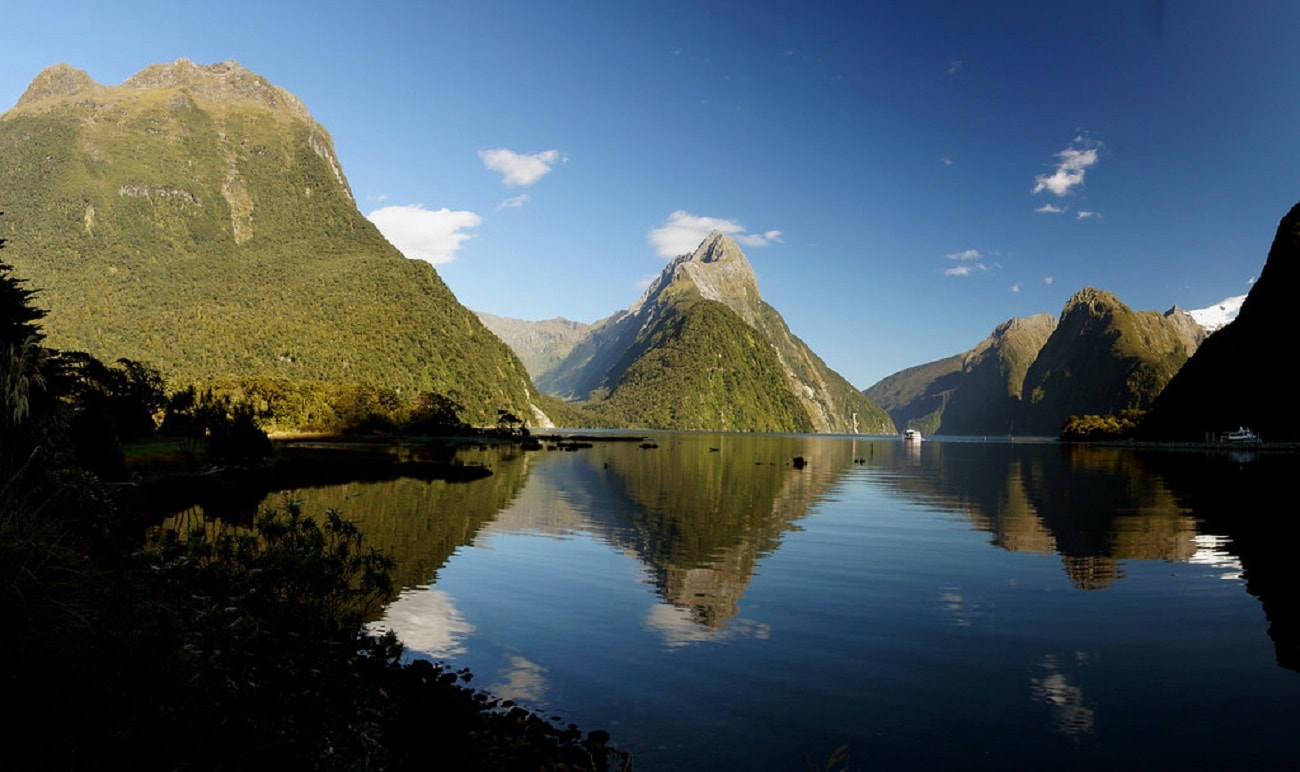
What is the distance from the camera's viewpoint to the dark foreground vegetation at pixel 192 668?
9062mm

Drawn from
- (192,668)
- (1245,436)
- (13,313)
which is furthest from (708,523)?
(1245,436)

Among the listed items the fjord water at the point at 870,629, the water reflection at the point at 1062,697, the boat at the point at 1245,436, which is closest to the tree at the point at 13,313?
the fjord water at the point at 870,629

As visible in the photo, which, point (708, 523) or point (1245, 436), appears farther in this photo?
point (1245, 436)

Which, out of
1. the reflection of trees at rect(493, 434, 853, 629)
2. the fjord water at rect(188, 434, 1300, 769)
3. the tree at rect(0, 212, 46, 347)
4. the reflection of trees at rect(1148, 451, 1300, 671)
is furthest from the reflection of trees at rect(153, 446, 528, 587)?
the reflection of trees at rect(1148, 451, 1300, 671)

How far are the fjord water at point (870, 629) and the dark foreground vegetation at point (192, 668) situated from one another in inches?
111

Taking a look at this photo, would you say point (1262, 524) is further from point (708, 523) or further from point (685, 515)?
point (685, 515)

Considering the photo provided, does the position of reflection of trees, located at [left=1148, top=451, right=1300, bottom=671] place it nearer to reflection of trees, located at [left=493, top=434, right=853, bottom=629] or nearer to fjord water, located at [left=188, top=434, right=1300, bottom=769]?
fjord water, located at [left=188, top=434, right=1300, bottom=769]

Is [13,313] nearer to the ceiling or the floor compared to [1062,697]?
nearer to the ceiling

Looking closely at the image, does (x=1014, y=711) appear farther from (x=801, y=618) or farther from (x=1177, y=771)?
(x=801, y=618)

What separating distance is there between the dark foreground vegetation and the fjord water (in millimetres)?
2809

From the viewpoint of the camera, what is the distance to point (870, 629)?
23.6 metres

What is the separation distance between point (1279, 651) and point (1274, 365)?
238215mm

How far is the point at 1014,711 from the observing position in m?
16.5

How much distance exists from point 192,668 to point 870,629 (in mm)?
19446
